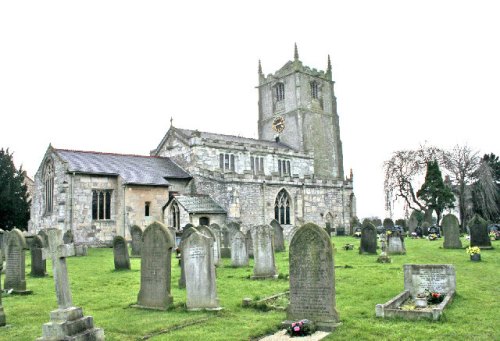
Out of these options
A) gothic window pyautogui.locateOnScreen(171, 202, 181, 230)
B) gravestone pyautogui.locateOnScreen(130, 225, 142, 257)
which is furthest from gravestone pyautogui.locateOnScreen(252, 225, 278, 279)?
gothic window pyautogui.locateOnScreen(171, 202, 181, 230)

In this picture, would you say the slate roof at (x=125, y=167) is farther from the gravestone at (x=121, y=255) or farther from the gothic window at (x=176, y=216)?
the gravestone at (x=121, y=255)

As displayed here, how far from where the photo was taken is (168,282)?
10203 millimetres

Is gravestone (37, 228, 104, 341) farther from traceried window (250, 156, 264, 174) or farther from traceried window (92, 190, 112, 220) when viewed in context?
traceried window (250, 156, 264, 174)

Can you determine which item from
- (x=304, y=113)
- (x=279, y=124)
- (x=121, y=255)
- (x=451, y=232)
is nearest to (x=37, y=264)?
(x=121, y=255)

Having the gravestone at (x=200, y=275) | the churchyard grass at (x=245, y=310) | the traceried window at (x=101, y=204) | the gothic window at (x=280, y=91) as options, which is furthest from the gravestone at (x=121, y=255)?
the gothic window at (x=280, y=91)

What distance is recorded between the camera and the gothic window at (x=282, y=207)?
38.6m

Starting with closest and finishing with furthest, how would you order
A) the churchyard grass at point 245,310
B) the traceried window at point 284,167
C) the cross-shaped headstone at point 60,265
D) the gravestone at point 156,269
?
the cross-shaped headstone at point 60,265, the churchyard grass at point 245,310, the gravestone at point 156,269, the traceried window at point 284,167

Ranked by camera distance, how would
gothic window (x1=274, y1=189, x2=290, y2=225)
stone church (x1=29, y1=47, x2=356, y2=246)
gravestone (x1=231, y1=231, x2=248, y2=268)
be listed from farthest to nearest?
gothic window (x1=274, y1=189, x2=290, y2=225) < stone church (x1=29, y1=47, x2=356, y2=246) < gravestone (x1=231, y1=231, x2=248, y2=268)

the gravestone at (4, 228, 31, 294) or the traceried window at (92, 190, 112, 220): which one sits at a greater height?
the traceried window at (92, 190, 112, 220)

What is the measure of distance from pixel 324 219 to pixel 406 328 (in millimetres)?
33595

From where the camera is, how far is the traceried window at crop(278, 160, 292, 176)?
150 feet

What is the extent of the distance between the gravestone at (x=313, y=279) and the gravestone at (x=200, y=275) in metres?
2.14

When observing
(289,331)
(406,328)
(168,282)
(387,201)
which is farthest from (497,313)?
(387,201)

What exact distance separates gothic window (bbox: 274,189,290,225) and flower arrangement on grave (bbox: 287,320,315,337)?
30.3 meters
